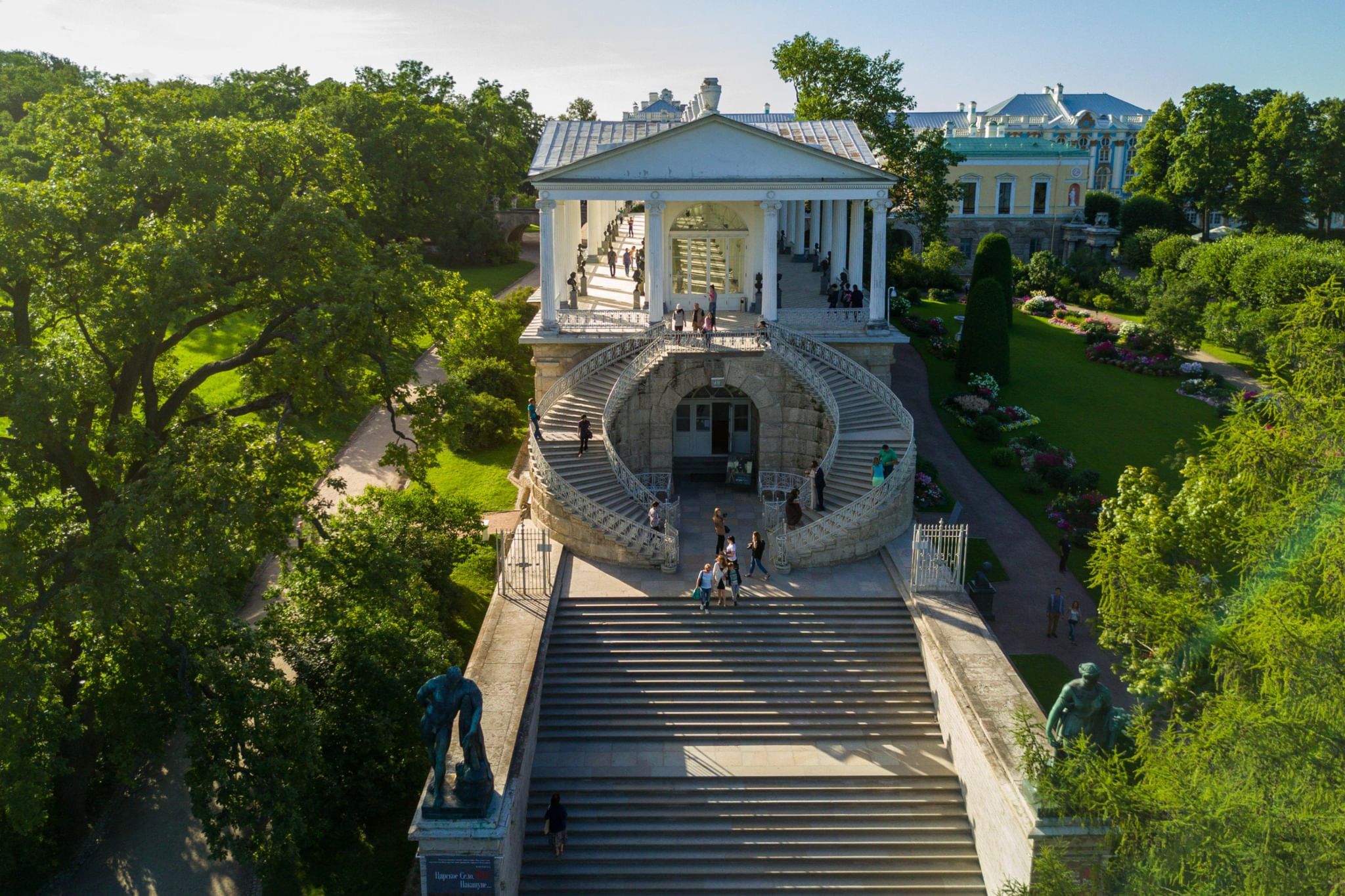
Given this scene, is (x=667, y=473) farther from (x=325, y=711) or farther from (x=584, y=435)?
(x=325, y=711)

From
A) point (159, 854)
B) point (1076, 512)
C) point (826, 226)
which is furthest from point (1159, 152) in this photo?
point (159, 854)

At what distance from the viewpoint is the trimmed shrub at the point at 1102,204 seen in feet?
281

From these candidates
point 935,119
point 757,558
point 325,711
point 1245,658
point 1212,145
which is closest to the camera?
point 1245,658

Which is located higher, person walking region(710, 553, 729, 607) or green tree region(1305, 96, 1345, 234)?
green tree region(1305, 96, 1345, 234)

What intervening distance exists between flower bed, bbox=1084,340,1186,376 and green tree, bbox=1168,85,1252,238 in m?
29.0

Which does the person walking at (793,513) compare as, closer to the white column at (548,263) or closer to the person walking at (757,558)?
the person walking at (757,558)

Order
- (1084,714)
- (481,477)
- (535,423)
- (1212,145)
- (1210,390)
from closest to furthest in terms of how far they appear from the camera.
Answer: (1084,714) → (535,423) → (481,477) → (1210,390) → (1212,145)

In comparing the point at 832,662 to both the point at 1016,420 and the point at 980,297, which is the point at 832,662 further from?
the point at 980,297

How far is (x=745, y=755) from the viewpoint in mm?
21844

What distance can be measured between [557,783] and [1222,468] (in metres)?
13.1

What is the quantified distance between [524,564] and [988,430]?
21734 millimetres

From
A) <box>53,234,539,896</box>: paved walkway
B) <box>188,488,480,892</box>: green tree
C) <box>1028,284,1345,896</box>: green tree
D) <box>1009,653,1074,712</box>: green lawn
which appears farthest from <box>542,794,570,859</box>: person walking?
<box>1009,653,1074,712</box>: green lawn

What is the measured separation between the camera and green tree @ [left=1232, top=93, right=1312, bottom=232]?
237 ft

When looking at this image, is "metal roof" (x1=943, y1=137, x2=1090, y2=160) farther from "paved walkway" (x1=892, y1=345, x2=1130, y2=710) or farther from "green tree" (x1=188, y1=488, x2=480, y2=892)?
"green tree" (x1=188, y1=488, x2=480, y2=892)
